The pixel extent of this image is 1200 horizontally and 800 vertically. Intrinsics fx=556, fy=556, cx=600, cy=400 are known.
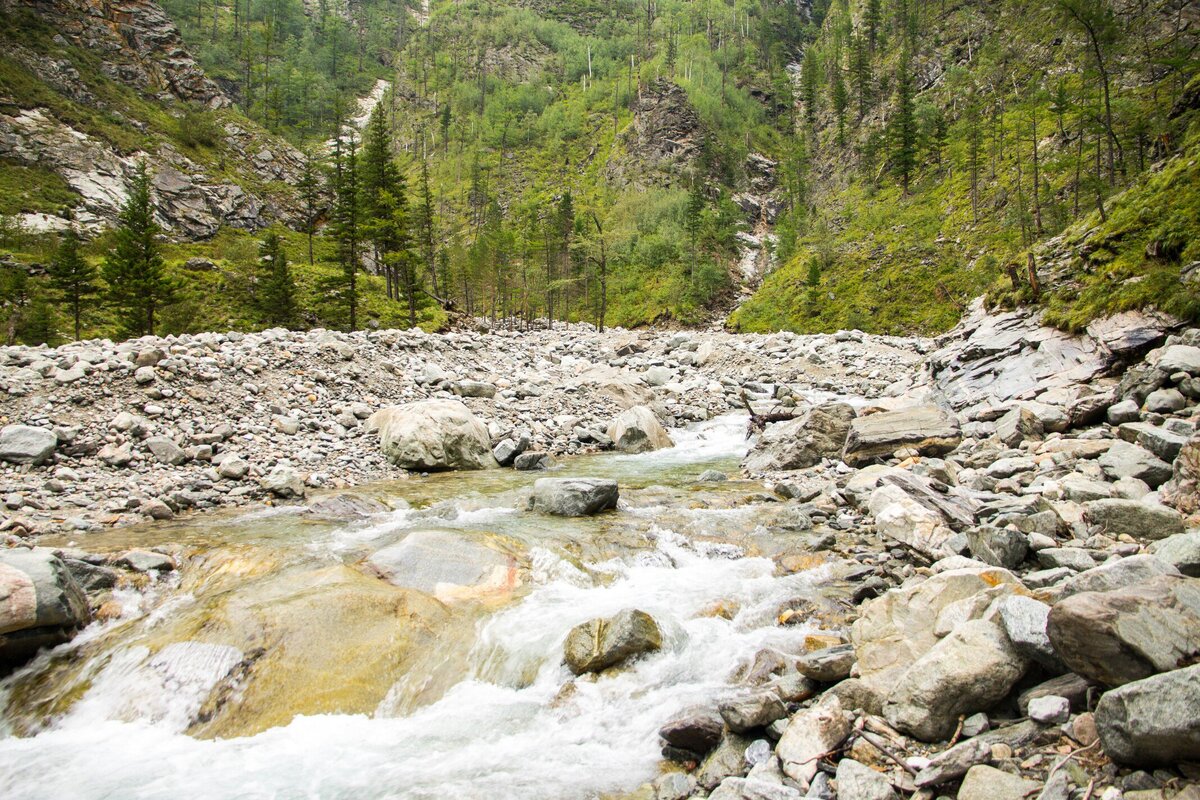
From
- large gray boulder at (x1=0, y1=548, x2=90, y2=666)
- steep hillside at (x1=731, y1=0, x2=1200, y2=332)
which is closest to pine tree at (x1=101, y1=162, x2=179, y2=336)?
large gray boulder at (x1=0, y1=548, x2=90, y2=666)

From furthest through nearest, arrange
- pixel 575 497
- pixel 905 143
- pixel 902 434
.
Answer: pixel 905 143 → pixel 902 434 → pixel 575 497

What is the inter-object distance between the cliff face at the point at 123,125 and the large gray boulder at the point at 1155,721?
2419 inches

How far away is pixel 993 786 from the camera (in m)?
3.26

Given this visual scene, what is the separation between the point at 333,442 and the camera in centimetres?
1503

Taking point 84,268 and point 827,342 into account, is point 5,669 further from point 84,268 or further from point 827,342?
Result: point 827,342

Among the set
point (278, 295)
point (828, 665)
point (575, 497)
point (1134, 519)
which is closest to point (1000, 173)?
point (1134, 519)

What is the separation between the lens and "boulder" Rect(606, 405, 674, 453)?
1866 cm

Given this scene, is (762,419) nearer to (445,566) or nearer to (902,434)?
(902,434)

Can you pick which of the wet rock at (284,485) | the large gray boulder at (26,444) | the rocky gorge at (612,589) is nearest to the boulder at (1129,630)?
the rocky gorge at (612,589)

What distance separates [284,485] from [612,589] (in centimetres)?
815

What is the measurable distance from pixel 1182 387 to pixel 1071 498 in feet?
15.7

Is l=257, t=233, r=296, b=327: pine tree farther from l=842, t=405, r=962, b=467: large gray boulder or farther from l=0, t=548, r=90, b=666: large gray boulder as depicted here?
l=842, t=405, r=962, b=467: large gray boulder

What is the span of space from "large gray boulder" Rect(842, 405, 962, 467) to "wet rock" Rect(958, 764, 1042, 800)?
440 inches

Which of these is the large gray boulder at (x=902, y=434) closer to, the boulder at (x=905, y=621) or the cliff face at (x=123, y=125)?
the boulder at (x=905, y=621)
